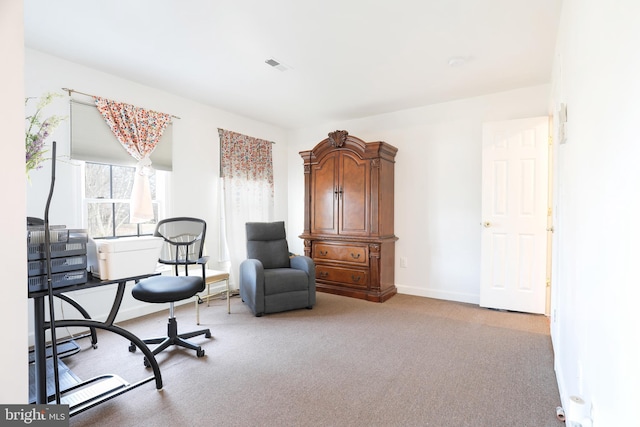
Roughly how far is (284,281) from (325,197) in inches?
56.2

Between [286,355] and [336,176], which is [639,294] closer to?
[286,355]

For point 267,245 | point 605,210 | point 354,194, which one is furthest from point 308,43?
point 605,210

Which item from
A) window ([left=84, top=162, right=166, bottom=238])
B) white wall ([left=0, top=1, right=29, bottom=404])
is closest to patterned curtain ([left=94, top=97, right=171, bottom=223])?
window ([left=84, top=162, right=166, bottom=238])

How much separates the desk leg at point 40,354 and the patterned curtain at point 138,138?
1817 millimetres

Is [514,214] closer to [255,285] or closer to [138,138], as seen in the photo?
[255,285]

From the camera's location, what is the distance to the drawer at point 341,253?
4.10 metres

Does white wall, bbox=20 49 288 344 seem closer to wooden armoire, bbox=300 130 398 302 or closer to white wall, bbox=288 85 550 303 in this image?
wooden armoire, bbox=300 130 398 302

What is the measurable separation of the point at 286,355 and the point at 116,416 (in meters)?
1.12

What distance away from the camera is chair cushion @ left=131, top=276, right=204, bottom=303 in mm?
2342

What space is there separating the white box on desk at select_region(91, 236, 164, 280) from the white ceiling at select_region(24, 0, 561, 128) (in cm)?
157

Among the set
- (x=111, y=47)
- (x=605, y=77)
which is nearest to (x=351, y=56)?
(x=111, y=47)

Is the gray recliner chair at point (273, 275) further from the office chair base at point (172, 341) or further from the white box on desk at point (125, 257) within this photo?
the white box on desk at point (125, 257)

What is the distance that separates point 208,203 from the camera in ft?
13.8

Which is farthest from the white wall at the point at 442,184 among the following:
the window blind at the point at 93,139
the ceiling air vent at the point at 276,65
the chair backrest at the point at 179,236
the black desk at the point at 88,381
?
the black desk at the point at 88,381
